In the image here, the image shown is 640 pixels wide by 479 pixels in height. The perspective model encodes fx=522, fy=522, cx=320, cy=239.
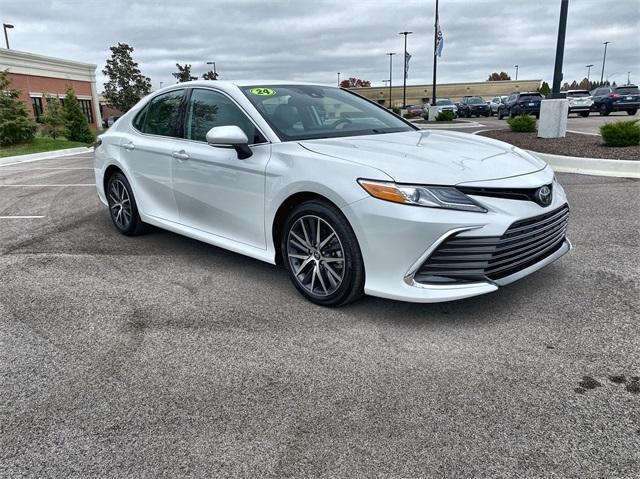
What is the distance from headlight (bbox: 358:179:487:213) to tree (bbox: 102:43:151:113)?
46092mm

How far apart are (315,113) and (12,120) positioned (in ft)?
75.3

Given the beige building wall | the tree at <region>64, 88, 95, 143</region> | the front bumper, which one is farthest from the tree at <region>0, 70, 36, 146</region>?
the beige building wall

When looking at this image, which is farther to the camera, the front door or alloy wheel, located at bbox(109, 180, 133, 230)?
alloy wheel, located at bbox(109, 180, 133, 230)

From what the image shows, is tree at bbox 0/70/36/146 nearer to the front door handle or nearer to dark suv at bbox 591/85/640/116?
the front door handle

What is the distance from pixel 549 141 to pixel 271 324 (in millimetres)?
11142

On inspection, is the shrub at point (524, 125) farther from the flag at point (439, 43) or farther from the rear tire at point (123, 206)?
the flag at point (439, 43)

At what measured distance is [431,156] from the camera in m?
3.59

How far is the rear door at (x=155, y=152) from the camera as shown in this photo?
496 centimetres

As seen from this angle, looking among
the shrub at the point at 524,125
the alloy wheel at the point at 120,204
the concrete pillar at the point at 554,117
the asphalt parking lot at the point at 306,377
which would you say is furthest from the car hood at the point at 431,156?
the shrub at the point at 524,125

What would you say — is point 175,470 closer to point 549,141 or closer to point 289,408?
point 289,408

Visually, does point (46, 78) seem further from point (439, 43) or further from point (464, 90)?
point (464, 90)

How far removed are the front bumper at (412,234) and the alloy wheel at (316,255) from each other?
0.28 m

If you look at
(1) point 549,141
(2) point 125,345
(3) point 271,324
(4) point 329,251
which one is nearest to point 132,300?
Answer: (2) point 125,345

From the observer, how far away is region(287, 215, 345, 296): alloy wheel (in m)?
3.68
